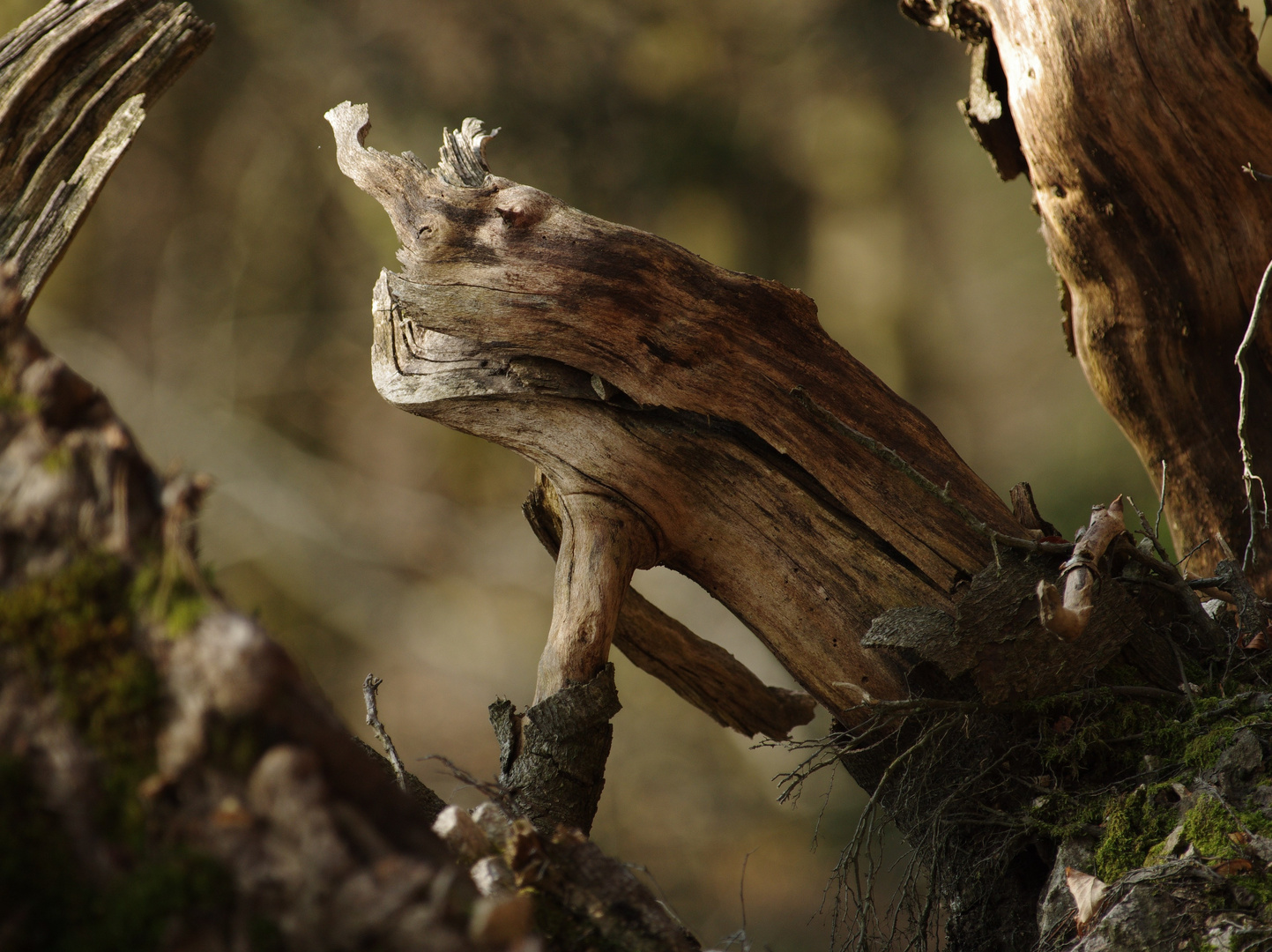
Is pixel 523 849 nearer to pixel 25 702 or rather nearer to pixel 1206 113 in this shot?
pixel 25 702

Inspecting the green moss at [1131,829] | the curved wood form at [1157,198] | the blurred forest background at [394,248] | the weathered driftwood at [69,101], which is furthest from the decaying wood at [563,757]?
the blurred forest background at [394,248]

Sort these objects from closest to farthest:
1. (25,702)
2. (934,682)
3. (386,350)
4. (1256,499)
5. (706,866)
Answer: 1. (25,702)
2. (934,682)
3. (386,350)
4. (1256,499)
5. (706,866)

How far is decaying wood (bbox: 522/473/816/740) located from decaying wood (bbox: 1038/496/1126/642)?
50 centimetres

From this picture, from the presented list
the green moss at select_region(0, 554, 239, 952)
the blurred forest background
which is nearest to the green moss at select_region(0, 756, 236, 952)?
the green moss at select_region(0, 554, 239, 952)

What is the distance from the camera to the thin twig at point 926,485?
3.34 feet

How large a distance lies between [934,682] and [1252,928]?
40cm

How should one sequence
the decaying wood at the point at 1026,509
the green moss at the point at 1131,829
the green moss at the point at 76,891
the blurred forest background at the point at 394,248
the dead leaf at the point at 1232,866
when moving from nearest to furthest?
the green moss at the point at 76,891, the dead leaf at the point at 1232,866, the green moss at the point at 1131,829, the decaying wood at the point at 1026,509, the blurred forest background at the point at 394,248

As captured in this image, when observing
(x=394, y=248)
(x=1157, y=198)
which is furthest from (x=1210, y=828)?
(x=394, y=248)

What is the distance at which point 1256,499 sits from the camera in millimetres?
1461

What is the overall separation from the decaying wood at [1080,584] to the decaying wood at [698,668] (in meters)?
0.50

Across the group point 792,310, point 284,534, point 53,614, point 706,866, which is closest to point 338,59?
point 284,534

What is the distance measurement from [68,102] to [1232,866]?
1699 mm

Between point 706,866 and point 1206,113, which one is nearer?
point 1206,113

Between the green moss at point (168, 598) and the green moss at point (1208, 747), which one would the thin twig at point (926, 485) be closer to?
the green moss at point (1208, 747)
